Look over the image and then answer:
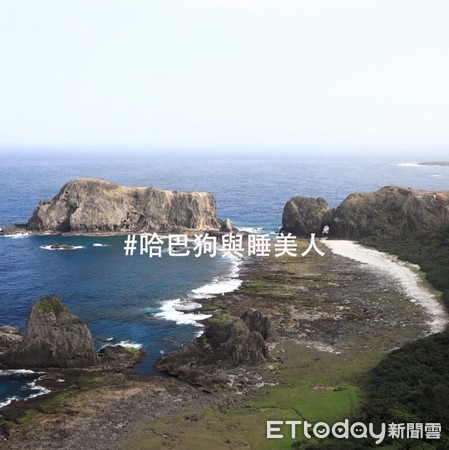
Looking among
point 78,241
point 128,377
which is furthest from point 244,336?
point 78,241

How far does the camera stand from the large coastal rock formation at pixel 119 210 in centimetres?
12988

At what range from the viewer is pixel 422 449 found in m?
36.1

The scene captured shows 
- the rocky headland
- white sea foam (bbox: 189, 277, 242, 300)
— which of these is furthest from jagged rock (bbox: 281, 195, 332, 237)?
the rocky headland

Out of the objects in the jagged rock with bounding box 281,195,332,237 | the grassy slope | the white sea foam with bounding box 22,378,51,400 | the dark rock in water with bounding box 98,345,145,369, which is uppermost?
the jagged rock with bounding box 281,195,332,237

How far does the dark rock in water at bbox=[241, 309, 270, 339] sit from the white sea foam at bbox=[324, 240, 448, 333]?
20.9m

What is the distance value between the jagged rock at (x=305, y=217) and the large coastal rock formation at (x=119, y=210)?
19.1 metres

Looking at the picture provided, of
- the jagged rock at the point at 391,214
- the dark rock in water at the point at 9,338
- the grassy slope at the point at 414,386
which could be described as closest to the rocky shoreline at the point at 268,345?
the grassy slope at the point at 414,386

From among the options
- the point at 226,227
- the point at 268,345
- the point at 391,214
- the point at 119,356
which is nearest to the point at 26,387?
the point at 119,356

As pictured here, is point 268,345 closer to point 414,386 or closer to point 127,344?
point 127,344

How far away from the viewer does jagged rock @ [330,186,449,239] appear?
12088 cm

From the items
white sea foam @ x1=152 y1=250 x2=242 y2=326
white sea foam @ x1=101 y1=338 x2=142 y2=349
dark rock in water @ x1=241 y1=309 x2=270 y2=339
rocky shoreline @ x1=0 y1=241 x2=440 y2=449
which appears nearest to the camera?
rocky shoreline @ x1=0 y1=241 x2=440 y2=449

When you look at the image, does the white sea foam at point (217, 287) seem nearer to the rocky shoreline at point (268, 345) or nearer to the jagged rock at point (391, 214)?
the rocky shoreline at point (268, 345)

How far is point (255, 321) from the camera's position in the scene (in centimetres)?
6344

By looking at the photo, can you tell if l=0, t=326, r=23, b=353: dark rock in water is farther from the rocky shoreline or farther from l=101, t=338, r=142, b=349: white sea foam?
the rocky shoreline
